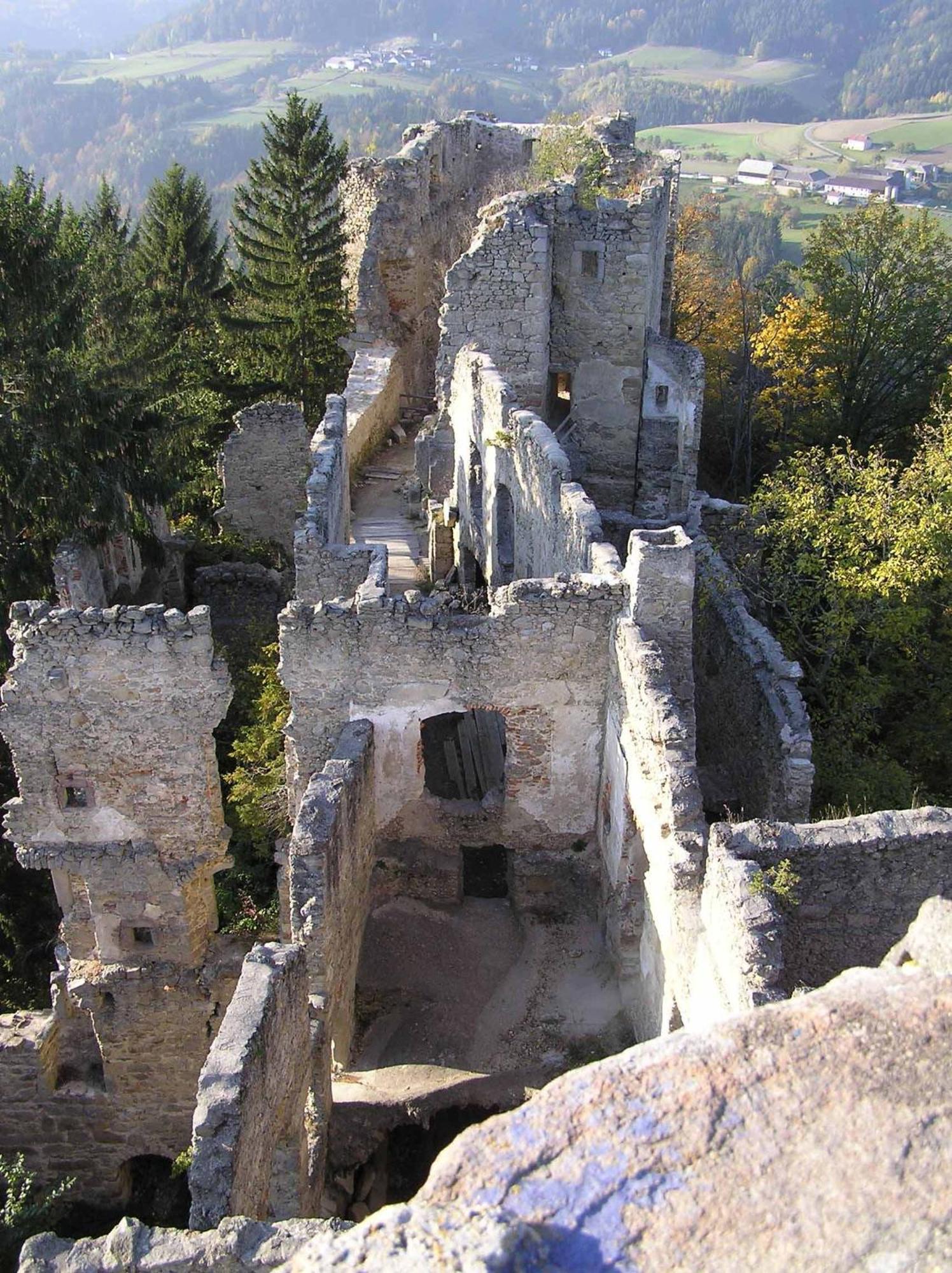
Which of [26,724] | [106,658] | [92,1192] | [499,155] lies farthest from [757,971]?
[499,155]

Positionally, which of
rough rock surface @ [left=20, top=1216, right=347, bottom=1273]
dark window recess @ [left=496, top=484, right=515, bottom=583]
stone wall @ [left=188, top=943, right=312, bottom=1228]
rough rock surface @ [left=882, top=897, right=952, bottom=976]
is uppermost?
rough rock surface @ [left=882, top=897, right=952, bottom=976]

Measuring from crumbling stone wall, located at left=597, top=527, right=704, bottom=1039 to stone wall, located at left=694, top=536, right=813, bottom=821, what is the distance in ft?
5.77

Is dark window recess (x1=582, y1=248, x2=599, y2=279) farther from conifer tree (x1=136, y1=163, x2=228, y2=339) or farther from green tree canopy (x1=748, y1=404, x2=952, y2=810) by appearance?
conifer tree (x1=136, y1=163, x2=228, y2=339)

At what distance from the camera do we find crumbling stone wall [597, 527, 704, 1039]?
32.4 ft

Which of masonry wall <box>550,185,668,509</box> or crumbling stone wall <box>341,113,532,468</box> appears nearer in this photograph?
masonry wall <box>550,185,668,509</box>

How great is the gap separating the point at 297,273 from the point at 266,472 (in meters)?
8.07

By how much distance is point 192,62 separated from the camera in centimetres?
17825

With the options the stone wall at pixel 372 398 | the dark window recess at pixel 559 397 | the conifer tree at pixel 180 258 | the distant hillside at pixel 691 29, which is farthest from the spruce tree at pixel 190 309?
the distant hillside at pixel 691 29

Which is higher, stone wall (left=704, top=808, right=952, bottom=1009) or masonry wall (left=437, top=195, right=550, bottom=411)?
masonry wall (left=437, top=195, right=550, bottom=411)

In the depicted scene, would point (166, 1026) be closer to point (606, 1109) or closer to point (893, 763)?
point (893, 763)

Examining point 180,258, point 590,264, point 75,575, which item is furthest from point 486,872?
point 180,258

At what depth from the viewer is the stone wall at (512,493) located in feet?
43.8

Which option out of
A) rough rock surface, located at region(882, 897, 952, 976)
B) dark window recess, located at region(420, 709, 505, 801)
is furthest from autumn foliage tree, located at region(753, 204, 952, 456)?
rough rock surface, located at region(882, 897, 952, 976)

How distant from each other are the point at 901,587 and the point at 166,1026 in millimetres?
10702
